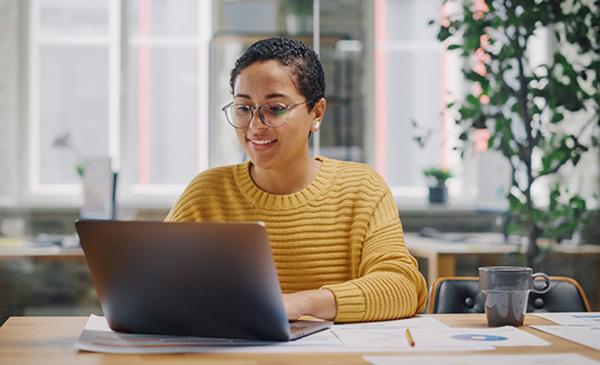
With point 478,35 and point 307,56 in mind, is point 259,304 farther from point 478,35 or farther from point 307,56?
point 478,35

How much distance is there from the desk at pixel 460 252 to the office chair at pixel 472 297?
1.93 m

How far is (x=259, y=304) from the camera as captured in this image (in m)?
1.50

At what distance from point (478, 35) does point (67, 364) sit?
2509 mm

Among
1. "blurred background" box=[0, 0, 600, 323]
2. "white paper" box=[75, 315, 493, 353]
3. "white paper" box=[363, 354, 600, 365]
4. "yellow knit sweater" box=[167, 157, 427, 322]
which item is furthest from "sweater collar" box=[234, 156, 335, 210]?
"blurred background" box=[0, 0, 600, 323]

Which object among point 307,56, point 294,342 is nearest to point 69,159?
point 307,56

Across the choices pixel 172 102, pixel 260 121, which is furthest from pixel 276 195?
pixel 172 102

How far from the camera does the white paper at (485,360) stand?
4.56ft

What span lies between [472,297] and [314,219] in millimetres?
474

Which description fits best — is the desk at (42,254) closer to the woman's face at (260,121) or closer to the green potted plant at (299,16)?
the green potted plant at (299,16)

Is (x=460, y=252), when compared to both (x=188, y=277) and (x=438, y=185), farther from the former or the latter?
(x=188, y=277)

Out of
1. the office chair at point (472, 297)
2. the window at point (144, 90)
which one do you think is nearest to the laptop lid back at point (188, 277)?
the office chair at point (472, 297)

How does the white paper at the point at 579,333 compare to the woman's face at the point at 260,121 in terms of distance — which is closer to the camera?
the white paper at the point at 579,333

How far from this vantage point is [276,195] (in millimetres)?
2064

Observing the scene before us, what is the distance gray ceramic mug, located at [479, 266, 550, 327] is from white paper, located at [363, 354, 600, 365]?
0.30 metres
